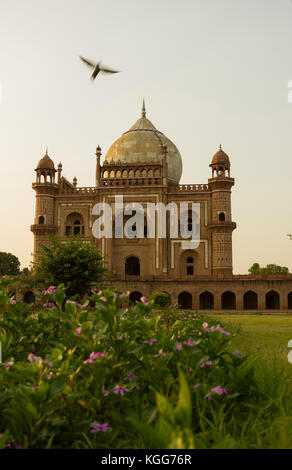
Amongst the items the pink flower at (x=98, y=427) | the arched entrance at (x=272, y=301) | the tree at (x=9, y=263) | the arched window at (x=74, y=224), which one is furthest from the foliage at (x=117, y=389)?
the tree at (x=9, y=263)

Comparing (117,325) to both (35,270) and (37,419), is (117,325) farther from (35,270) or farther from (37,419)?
(35,270)

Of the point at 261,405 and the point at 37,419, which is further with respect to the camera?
the point at 261,405

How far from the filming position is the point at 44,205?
3048cm

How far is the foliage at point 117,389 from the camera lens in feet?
6.57

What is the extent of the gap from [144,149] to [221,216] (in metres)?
8.54

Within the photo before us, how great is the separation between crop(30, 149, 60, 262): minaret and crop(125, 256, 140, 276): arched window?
5936 millimetres

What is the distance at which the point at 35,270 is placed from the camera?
16766 mm

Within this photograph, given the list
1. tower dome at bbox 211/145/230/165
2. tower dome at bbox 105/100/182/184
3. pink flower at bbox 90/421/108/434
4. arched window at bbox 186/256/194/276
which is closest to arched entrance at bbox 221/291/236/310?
arched window at bbox 186/256/194/276

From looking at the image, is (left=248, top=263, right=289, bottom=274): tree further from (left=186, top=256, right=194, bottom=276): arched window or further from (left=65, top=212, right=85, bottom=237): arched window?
(left=65, top=212, right=85, bottom=237): arched window

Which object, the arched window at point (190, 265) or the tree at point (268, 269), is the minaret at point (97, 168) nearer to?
the arched window at point (190, 265)

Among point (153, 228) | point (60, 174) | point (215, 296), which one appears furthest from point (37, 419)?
point (60, 174)

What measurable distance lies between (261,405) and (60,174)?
3032 centimetres

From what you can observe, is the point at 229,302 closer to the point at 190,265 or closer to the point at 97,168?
the point at 190,265

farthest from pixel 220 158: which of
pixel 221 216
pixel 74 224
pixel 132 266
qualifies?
pixel 74 224
